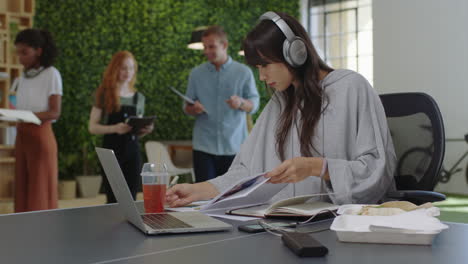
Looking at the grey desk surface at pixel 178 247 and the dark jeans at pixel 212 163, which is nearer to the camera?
the grey desk surface at pixel 178 247

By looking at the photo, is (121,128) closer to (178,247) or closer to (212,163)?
(212,163)

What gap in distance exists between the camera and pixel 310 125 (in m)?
1.75

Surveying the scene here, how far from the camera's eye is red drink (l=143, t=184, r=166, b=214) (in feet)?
4.59

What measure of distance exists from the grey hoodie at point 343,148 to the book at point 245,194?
0.60ft

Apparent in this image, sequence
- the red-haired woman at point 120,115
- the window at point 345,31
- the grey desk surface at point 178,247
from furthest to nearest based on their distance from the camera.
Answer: the window at point 345,31 → the red-haired woman at point 120,115 → the grey desk surface at point 178,247

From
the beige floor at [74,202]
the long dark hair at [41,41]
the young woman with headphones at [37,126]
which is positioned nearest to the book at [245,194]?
the young woman with headphones at [37,126]

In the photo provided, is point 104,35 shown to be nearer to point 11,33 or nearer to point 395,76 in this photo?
point 11,33

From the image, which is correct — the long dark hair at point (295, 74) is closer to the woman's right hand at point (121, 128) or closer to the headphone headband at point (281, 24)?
the headphone headband at point (281, 24)

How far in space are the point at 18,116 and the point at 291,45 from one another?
2129 millimetres

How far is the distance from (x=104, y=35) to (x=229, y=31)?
188 centimetres

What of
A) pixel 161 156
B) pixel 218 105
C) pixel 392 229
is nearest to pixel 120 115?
pixel 218 105

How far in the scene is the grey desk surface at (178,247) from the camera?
2.87ft

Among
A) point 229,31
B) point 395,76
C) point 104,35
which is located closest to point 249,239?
point 395,76

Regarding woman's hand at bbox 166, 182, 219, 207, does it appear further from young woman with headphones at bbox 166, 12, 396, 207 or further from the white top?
the white top
